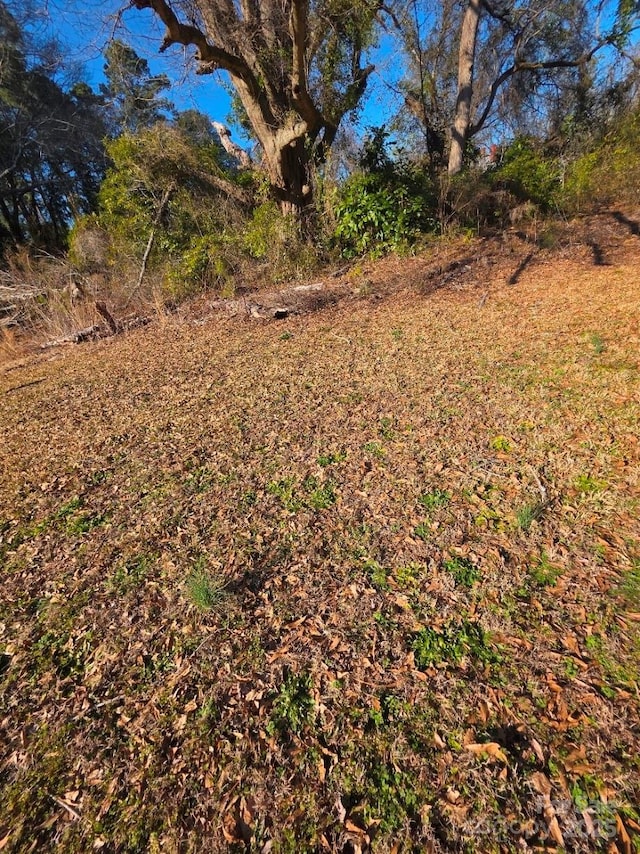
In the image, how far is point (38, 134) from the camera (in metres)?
15.5

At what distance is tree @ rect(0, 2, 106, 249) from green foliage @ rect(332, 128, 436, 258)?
9710 millimetres

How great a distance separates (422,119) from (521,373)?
11.9 m

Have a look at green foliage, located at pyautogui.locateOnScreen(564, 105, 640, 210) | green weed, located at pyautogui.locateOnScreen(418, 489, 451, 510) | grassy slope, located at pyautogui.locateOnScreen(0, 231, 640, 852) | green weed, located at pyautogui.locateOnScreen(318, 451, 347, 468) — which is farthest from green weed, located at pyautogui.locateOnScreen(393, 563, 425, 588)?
green foliage, located at pyautogui.locateOnScreen(564, 105, 640, 210)

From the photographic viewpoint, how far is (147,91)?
7918 millimetres

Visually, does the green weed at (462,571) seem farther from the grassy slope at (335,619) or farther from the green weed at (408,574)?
the green weed at (408,574)

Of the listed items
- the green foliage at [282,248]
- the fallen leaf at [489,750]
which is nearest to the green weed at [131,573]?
the fallen leaf at [489,750]

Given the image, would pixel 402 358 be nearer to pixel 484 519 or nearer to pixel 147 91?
pixel 484 519

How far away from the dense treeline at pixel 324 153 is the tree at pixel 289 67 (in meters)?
0.03

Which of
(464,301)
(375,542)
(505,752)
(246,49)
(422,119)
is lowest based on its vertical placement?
(505,752)

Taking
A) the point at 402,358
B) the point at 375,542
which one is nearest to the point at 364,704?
the point at 375,542

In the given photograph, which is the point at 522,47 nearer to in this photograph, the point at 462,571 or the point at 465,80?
the point at 465,80

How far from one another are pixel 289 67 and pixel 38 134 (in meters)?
13.9

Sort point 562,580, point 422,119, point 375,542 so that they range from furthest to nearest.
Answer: point 422,119
point 375,542
point 562,580

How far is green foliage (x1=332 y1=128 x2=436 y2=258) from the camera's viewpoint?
25.8ft
